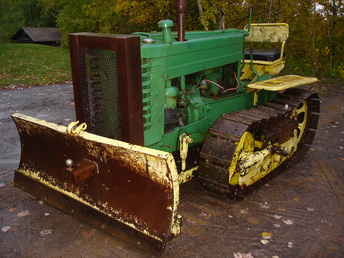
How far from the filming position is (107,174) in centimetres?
315

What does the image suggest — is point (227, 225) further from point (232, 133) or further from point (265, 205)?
point (232, 133)

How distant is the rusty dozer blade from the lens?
276 cm

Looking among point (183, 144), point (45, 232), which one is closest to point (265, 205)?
point (183, 144)

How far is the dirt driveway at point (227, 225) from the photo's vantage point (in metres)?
3.18

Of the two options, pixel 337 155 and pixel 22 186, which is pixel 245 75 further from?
pixel 22 186

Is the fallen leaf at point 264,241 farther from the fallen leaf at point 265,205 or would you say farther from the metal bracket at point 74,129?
the metal bracket at point 74,129

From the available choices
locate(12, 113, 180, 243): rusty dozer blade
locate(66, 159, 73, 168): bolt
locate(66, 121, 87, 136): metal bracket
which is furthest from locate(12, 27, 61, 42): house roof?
locate(66, 159, 73, 168): bolt

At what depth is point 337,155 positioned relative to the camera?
532 cm

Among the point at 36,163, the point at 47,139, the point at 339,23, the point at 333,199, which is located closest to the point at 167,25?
the point at 47,139

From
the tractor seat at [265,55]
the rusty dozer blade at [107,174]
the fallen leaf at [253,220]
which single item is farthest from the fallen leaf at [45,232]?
the tractor seat at [265,55]

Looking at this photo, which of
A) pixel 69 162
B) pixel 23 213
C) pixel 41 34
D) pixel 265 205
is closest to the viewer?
pixel 69 162

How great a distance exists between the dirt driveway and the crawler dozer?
0.86ft

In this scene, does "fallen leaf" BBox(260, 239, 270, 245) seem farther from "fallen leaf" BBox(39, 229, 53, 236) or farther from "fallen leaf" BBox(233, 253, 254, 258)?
"fallen leaf" BBox(39, 229, 53, 236)

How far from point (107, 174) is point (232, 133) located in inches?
52.7
